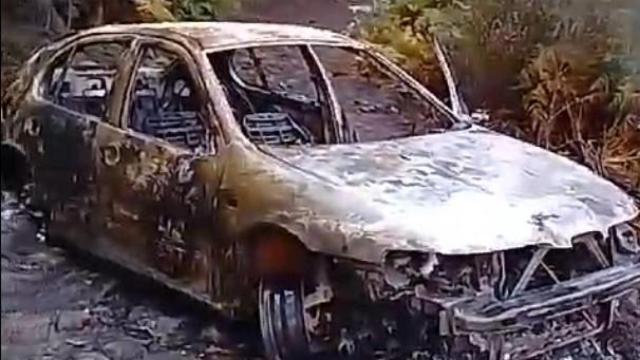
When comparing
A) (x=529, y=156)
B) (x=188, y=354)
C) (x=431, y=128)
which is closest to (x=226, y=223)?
(x=188, y=354)

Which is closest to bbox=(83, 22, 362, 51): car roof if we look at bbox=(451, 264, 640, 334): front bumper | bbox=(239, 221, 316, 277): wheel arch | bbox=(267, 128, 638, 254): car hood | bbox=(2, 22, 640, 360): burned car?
bbox=(2, 22, 640, 360): burned car

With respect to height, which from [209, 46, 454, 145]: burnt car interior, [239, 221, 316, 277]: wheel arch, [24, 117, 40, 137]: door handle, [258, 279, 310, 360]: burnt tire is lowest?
[258, 279, 310, 360]: burnt tire

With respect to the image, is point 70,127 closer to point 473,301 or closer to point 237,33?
point 237,33

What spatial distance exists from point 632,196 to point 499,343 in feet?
1.00

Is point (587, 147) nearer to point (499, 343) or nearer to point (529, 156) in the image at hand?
point (529, 156)

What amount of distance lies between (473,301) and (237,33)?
1.68 feet

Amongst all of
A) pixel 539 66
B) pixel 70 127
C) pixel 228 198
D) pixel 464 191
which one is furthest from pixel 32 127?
pixel 539 66

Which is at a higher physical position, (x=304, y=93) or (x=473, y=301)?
(x=304, y=93)

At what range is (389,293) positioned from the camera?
1606 mm

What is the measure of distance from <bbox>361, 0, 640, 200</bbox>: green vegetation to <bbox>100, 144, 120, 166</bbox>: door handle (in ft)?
1.30

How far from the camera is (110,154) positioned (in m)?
1.64

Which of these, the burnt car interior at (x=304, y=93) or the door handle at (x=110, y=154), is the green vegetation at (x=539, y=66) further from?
the door handle at (x=110, y=154)

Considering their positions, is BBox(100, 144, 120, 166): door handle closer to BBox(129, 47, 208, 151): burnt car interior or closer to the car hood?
BBox(129, 47, 208, 151): burnt car interior

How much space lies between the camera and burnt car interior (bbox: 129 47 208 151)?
1.62 metres
